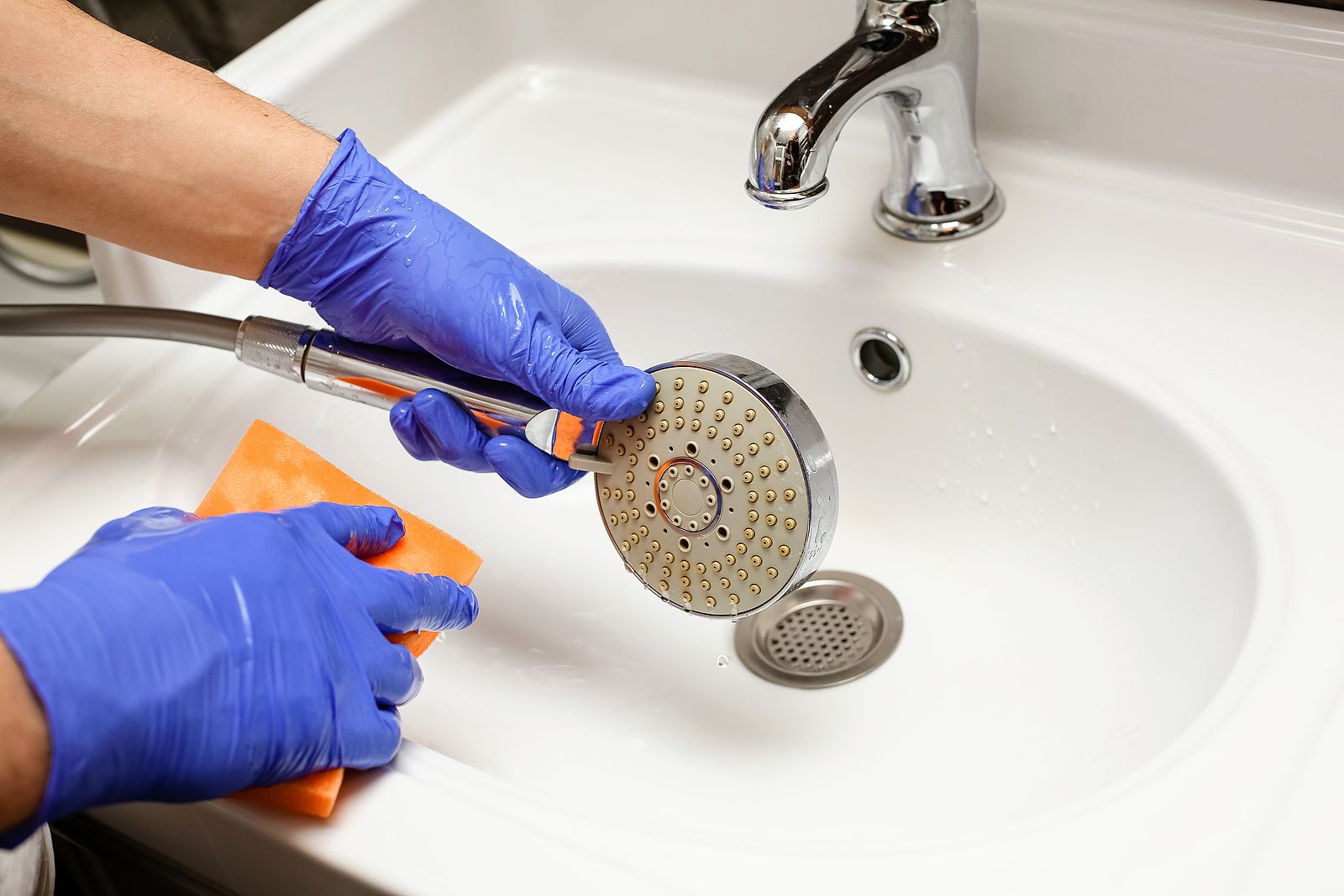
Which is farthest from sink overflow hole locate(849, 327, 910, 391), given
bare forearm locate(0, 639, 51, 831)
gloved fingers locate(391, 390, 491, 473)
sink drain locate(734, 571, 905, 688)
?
bare forearm locate(0, 639, 51, 831)

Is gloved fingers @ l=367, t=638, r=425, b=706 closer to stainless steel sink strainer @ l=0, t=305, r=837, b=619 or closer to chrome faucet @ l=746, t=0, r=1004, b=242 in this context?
stainless steel sink strainer @ l=0, t=305, r=837, b=619

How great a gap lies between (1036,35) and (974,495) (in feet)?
0.90

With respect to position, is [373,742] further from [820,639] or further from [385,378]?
[820,639]

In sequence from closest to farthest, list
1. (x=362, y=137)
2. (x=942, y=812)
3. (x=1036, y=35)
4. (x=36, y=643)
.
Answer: (x=36, y=643), (x=942, y=812), (x=1036, y=35), (x=362, y=137)

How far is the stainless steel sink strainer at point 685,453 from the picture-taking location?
50 centimetres

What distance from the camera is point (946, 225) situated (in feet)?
2.29

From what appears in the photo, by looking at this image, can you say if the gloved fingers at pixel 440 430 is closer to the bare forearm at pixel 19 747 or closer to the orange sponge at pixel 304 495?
the orange sponge at pixel 304 495

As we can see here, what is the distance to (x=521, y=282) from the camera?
60 centimetres

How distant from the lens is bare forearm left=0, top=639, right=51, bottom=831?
1.31 ft

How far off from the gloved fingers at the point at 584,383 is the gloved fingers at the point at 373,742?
0.17 metres

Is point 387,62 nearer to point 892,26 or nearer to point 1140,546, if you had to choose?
point 892,26

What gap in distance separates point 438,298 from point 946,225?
308mm

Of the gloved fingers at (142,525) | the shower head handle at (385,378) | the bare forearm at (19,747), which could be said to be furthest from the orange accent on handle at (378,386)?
the bare forearm at (19,747)

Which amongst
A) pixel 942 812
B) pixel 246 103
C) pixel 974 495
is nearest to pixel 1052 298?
pixel 974 495
